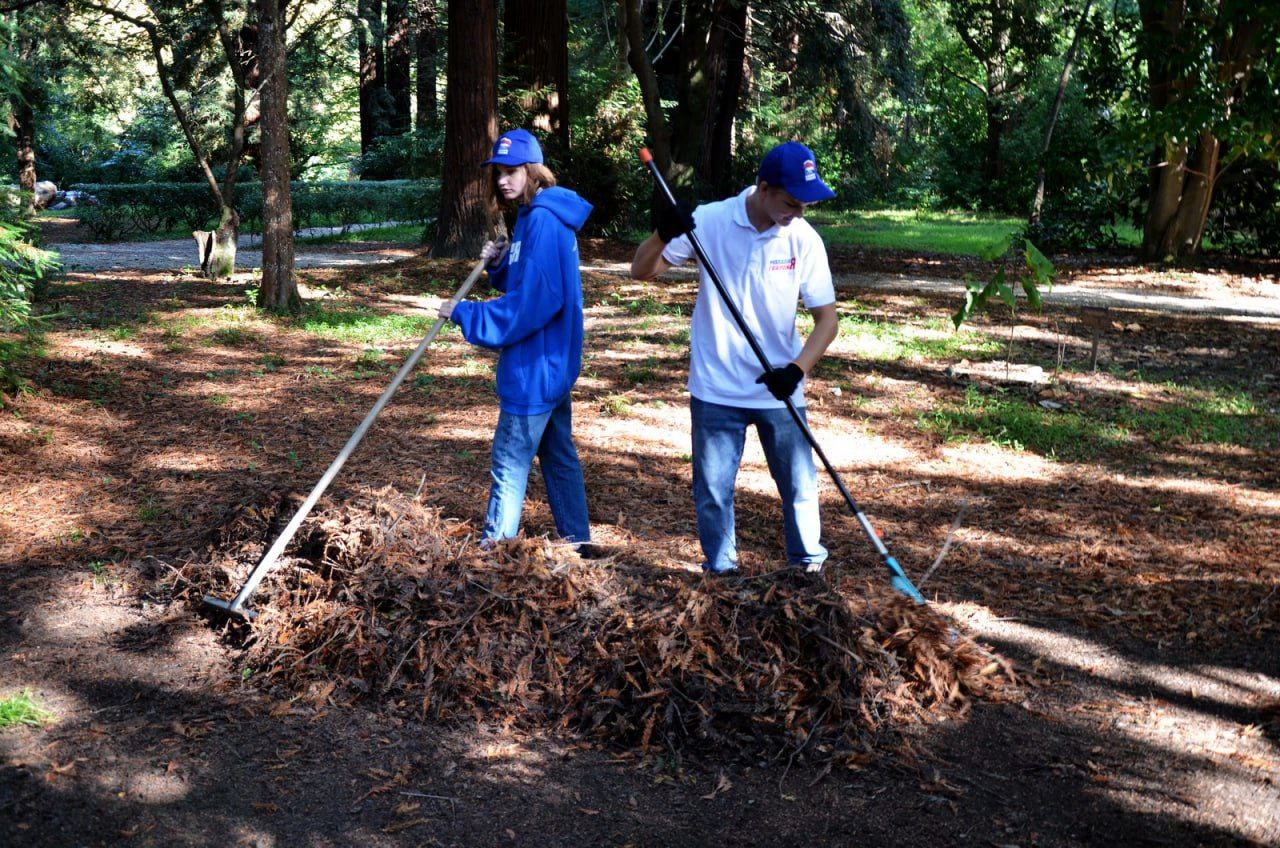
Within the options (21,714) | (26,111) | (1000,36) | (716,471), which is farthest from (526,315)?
(26,111)

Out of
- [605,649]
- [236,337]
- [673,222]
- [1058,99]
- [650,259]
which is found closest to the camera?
[605,649]

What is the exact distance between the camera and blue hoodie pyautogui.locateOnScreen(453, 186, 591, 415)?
4.28 meters

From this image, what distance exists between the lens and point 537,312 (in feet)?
14.1

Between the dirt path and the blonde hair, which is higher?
the blonde hair

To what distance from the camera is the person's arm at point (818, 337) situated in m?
4.08

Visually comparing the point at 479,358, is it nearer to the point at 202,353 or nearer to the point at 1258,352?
the point at 202,353

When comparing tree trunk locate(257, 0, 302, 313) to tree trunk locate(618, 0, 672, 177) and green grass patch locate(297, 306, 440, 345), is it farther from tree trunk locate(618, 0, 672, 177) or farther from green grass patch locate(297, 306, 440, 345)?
tree trunk locate(618, 0, 672, 177)

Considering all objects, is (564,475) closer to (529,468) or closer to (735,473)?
(529,468)

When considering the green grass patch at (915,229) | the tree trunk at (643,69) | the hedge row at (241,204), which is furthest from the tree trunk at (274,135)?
the green grass patch at (915,229)

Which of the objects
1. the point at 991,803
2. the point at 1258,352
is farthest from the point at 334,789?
the point at 1258,352

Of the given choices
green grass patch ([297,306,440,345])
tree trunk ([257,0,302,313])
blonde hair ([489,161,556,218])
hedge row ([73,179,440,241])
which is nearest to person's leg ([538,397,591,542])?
blonde hair ([489,161,556,218])

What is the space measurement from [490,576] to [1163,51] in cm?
1183

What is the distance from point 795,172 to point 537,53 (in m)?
13.3

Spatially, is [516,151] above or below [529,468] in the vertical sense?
above
